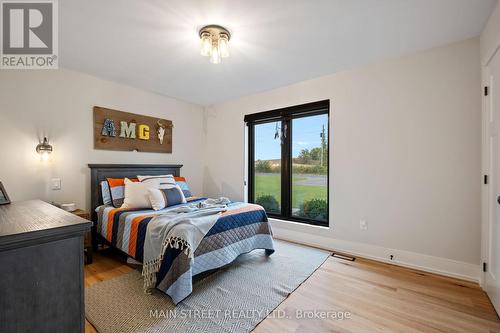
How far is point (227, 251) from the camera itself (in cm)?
225

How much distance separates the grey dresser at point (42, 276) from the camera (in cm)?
72

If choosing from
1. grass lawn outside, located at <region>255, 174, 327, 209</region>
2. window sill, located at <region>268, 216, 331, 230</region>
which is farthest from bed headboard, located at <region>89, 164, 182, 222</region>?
window sill, located at <region>268, 216, 331, 230</region>

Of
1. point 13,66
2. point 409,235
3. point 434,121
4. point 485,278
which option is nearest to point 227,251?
point 409,235

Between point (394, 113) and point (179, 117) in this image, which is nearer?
point (394, 113)

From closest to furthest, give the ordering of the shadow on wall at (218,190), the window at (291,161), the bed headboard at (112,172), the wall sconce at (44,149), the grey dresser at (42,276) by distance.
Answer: the grey dresser at (42,276), the wall sconce at (44,149), the bed headboard at (112,172), the window at (291,161), the shadow on wall at (218,190)

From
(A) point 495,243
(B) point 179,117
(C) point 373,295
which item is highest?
(B) point 179,117

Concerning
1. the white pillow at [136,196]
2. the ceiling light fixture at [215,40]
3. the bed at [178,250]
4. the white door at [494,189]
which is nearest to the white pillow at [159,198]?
the white pillow at [136,196]

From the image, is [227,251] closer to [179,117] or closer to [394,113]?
[394,113]

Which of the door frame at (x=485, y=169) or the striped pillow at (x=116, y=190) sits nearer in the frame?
the door frame at (x=485, y=169)

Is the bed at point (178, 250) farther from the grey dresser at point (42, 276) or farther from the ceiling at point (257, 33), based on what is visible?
the ceiling at point (257, 33)

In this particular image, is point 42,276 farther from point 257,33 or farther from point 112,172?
point 112,172

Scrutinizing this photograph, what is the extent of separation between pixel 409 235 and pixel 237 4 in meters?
2.87

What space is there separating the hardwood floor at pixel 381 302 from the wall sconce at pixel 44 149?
4.65 feet

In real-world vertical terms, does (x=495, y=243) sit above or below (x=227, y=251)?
above
